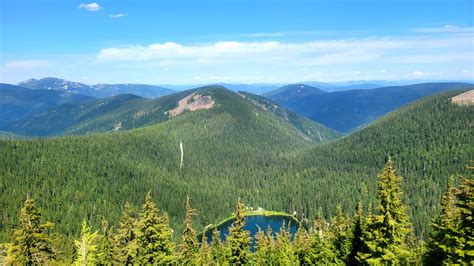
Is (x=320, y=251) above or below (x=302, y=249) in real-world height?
above

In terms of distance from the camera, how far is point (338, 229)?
76.6m

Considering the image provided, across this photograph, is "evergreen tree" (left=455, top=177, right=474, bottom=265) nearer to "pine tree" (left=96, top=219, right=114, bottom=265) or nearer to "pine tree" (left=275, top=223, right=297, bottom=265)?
"pine tree" (left=275, top=223, right=297, bottom=265)

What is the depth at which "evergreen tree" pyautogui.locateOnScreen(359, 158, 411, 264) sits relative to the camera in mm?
41281

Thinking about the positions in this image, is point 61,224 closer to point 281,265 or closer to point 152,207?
point 281,265

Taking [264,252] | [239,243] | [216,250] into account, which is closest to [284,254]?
[264,252]

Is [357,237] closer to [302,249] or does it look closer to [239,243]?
[239,243]

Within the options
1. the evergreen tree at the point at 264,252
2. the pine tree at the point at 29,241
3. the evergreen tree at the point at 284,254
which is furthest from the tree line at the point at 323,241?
the evergreen tree at the point at 264,252

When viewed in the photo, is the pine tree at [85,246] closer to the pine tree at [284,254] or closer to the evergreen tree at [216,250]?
the pine tree at [284,254]

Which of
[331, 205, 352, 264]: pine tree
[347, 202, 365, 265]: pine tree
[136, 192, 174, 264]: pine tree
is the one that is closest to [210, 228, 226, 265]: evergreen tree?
[331, 205, 352, 264]: pine tree

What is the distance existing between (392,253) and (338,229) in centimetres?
3540

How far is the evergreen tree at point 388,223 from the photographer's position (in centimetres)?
4128

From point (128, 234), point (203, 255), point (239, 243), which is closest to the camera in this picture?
point (128, 234)

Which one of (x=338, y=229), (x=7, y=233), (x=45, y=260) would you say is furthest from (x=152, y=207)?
(x=7, y=233)

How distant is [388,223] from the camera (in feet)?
136
